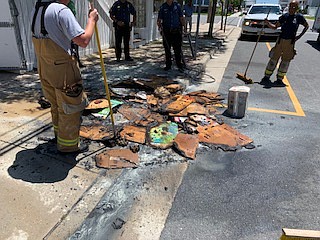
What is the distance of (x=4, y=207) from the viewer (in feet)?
8.18

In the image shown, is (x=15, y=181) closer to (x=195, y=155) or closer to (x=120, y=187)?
(x=120, y=187)

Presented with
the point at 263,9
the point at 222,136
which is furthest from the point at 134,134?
the point at 263,9

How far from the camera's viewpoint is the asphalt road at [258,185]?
247cm

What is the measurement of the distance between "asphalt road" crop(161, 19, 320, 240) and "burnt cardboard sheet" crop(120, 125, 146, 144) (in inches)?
33.5

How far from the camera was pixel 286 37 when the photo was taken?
6375 millimetres

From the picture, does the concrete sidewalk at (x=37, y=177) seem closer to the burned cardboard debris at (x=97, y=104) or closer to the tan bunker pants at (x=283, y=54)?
the burned cardboard debris at (x=97, y=104)

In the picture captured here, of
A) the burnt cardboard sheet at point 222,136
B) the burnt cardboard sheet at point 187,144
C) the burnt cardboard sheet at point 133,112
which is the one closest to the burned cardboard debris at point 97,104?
the burnt cardboard sheet at point 133,112

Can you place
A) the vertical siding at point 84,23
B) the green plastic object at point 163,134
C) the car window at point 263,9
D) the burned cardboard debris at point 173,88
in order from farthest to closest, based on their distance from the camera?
the car window at point 263,9
the vertical siding at point 84,23
the burned cardboard debris at point 173,88
the green plastic object at point 163,134

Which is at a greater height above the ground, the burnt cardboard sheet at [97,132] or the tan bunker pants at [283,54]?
the tan bunker pants at [283,54]

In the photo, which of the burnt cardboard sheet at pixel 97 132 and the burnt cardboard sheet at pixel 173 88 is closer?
the burnt cardboard sheet at pixel 97 132

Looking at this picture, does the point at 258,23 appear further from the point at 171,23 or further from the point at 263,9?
the point at 171,23

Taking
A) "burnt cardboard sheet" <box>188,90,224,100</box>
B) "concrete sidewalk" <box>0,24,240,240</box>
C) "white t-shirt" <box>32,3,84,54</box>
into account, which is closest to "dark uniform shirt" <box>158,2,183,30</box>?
"burnt cardboard sheet" <box>188,90,224,100</box>

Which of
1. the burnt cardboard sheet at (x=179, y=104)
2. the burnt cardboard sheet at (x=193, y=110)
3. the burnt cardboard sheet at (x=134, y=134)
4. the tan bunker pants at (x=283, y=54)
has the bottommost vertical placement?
the burnt cardboard sheet at (x=134, y=134)

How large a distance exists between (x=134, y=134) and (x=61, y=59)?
1563 millimetres
